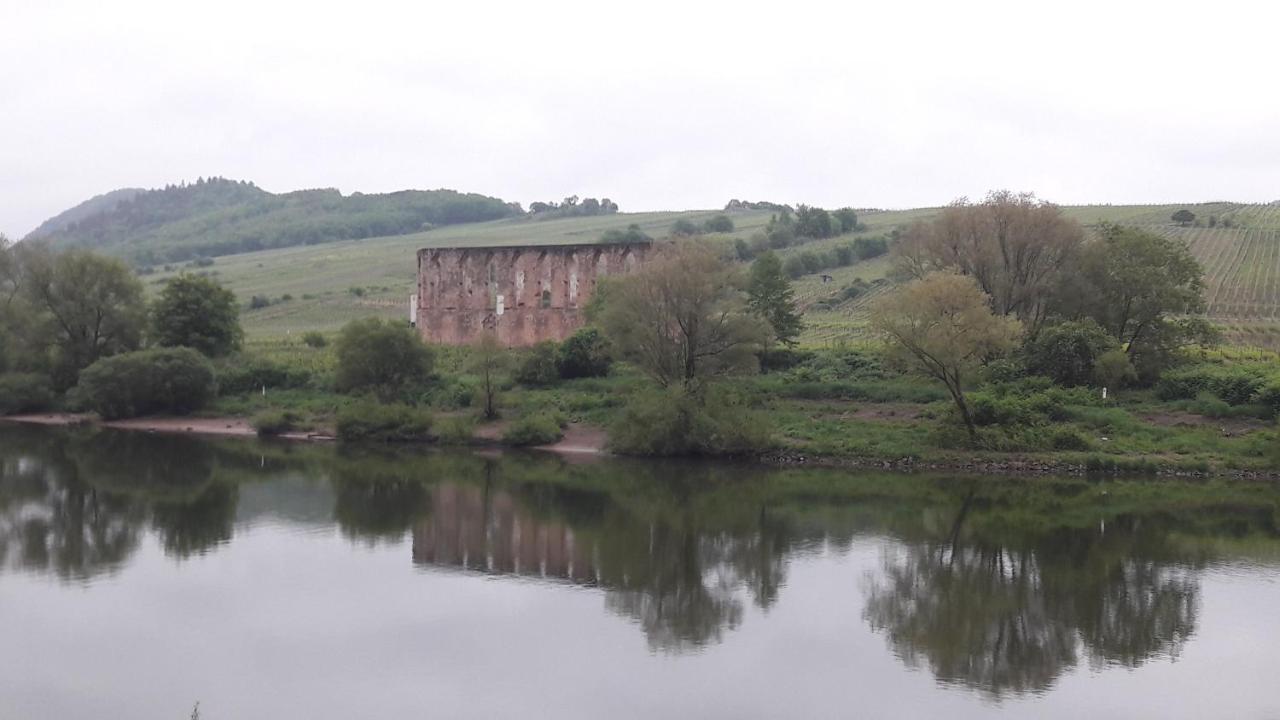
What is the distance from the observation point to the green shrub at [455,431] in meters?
46.1

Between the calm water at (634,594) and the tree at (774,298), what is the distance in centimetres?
1201

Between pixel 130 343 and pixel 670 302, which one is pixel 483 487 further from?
pixel 130 343

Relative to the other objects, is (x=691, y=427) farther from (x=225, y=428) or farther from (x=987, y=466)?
(x=225, y=428)

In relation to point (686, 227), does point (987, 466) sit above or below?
below

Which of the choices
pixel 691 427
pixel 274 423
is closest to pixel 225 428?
pixel 274 423

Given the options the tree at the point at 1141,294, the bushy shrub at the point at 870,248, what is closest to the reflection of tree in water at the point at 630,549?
the tree at the point at 1141,294

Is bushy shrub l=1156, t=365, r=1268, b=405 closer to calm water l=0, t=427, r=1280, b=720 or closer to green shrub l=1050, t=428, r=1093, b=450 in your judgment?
green shrub l=1050, t=428, r=1093, b=450

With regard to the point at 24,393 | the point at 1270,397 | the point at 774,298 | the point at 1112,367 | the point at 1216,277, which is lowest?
the point at 24,393

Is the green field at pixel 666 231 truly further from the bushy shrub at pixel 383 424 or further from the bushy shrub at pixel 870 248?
the bushy shrub at pixel 383 424

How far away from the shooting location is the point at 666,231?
11319 centimetres

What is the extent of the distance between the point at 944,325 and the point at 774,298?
13.0 metres

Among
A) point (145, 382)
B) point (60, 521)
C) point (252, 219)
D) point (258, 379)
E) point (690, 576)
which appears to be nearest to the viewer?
point (690, 576)

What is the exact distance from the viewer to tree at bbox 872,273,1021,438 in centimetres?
3819

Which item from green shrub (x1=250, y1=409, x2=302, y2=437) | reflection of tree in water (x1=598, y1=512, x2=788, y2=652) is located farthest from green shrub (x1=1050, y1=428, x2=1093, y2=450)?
green shrub (x1=250, y1=409, x2=302, y2=437)
